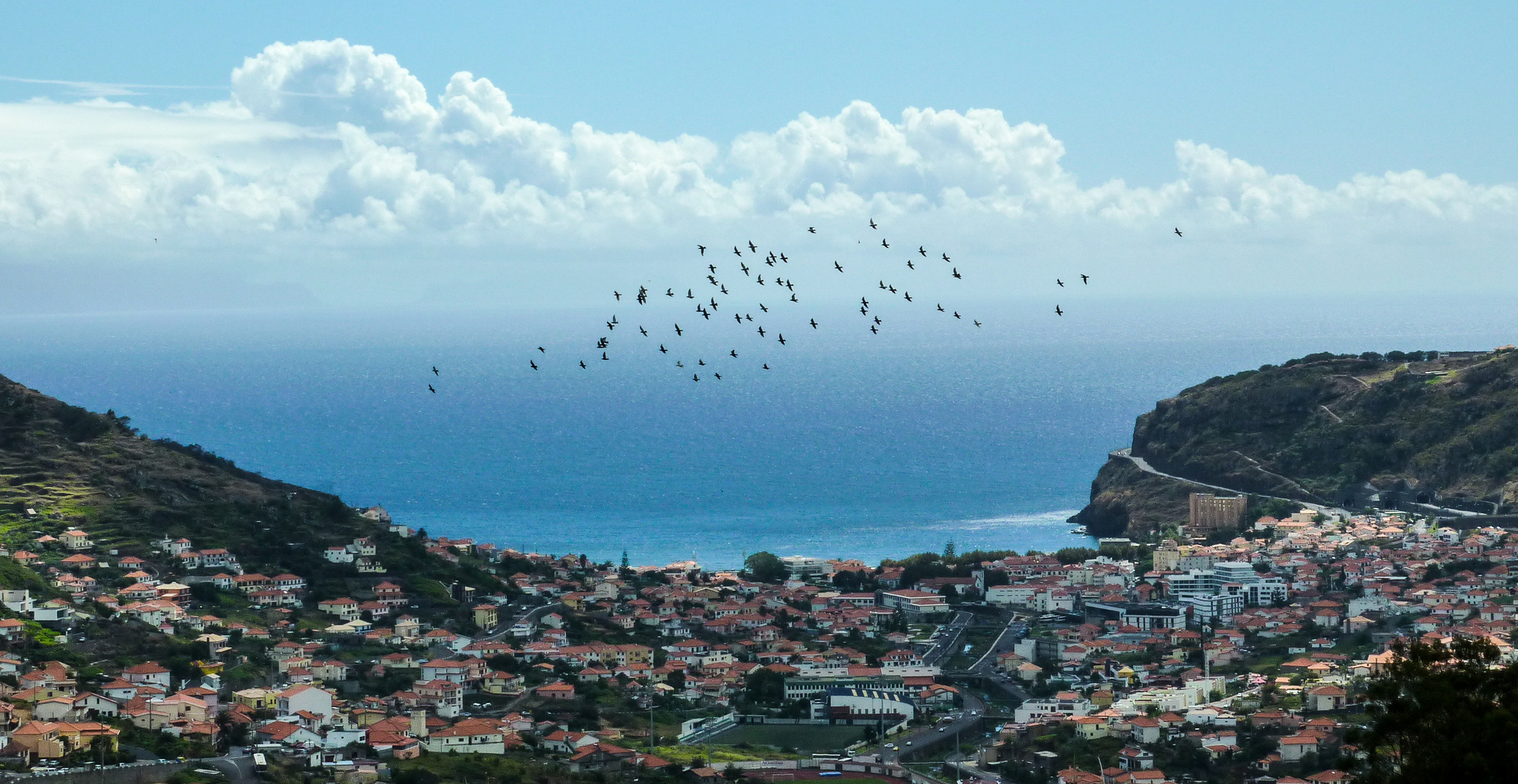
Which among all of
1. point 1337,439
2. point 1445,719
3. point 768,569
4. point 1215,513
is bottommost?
point 768,569

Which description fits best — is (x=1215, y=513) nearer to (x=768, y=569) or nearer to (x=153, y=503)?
(x=768, y=569)

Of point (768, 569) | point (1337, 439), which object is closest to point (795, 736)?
point (768, 569)

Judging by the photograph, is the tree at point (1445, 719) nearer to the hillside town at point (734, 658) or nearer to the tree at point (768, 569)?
the hillside town at point (734, 658)

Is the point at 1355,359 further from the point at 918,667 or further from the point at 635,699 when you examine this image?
the point at 635,699

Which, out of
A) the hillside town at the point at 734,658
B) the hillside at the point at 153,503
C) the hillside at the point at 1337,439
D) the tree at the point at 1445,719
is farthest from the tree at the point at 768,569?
the tree at the point at 1445,719

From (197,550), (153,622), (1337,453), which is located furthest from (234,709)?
(1337,453)

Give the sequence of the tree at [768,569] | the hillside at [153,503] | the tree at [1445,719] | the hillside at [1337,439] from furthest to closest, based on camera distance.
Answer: the hillside at [1337,439] → the tree at [768,569] → the hillside at [153,503] → the tree at [1445,719]

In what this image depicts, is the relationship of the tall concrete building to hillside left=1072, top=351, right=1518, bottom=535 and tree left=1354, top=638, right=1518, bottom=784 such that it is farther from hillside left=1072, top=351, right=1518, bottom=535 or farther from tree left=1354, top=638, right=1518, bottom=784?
tree left=1354, top=638, right=1518, bottom=784

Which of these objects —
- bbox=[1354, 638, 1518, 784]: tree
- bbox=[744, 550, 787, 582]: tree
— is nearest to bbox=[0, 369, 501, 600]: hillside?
bbox=[744, 550, 787, 582]: tree
